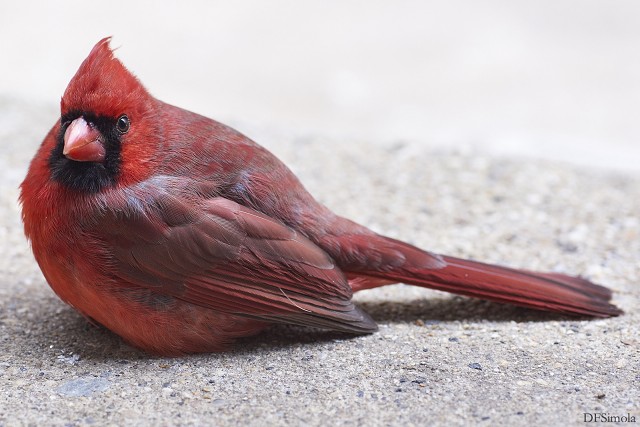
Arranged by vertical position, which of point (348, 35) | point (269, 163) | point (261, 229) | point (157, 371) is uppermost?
point (348, 35)

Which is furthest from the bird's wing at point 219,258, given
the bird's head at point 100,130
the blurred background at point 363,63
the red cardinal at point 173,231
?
the blurred background at point 363,63

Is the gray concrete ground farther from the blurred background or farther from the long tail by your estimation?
the blurred background

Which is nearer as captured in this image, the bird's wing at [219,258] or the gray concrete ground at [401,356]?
the gray concrete ground at [401,356]

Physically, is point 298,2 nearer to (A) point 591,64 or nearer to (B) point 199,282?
(A) point 591,64

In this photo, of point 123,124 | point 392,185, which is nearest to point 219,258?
point 123,124

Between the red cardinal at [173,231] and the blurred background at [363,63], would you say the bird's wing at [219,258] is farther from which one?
the blurred background at [363,63]

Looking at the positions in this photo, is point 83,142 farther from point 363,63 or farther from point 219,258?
point 363,63

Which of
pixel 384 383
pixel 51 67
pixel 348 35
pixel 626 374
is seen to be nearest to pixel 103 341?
pixel 384 383
